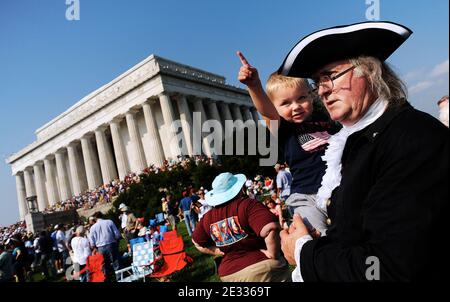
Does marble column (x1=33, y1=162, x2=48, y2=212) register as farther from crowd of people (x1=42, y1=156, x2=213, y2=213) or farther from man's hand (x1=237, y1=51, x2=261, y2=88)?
man's hand (x1=237, y1=51, x2=261, y2=88)

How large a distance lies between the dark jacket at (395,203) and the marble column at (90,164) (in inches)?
1972

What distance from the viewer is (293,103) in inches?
127

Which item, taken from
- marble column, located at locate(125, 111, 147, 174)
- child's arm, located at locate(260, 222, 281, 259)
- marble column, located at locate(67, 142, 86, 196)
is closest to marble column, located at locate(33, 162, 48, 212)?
marble column, located at locate(67, 142, 86, 196)

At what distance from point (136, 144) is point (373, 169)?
4343cm

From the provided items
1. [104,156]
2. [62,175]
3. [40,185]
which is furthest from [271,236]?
[40,185]

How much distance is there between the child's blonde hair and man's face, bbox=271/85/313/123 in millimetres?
24

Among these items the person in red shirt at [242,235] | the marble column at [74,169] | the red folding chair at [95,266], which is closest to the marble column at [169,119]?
the marble column at [74,169]

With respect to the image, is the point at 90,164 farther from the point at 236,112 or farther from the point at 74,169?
the point at 236,112

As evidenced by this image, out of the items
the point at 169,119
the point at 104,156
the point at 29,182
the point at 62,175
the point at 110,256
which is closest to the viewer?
the point at 110,256

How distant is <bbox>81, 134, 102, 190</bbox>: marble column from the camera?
47.9 meters

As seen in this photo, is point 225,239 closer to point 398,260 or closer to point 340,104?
point 340,104
